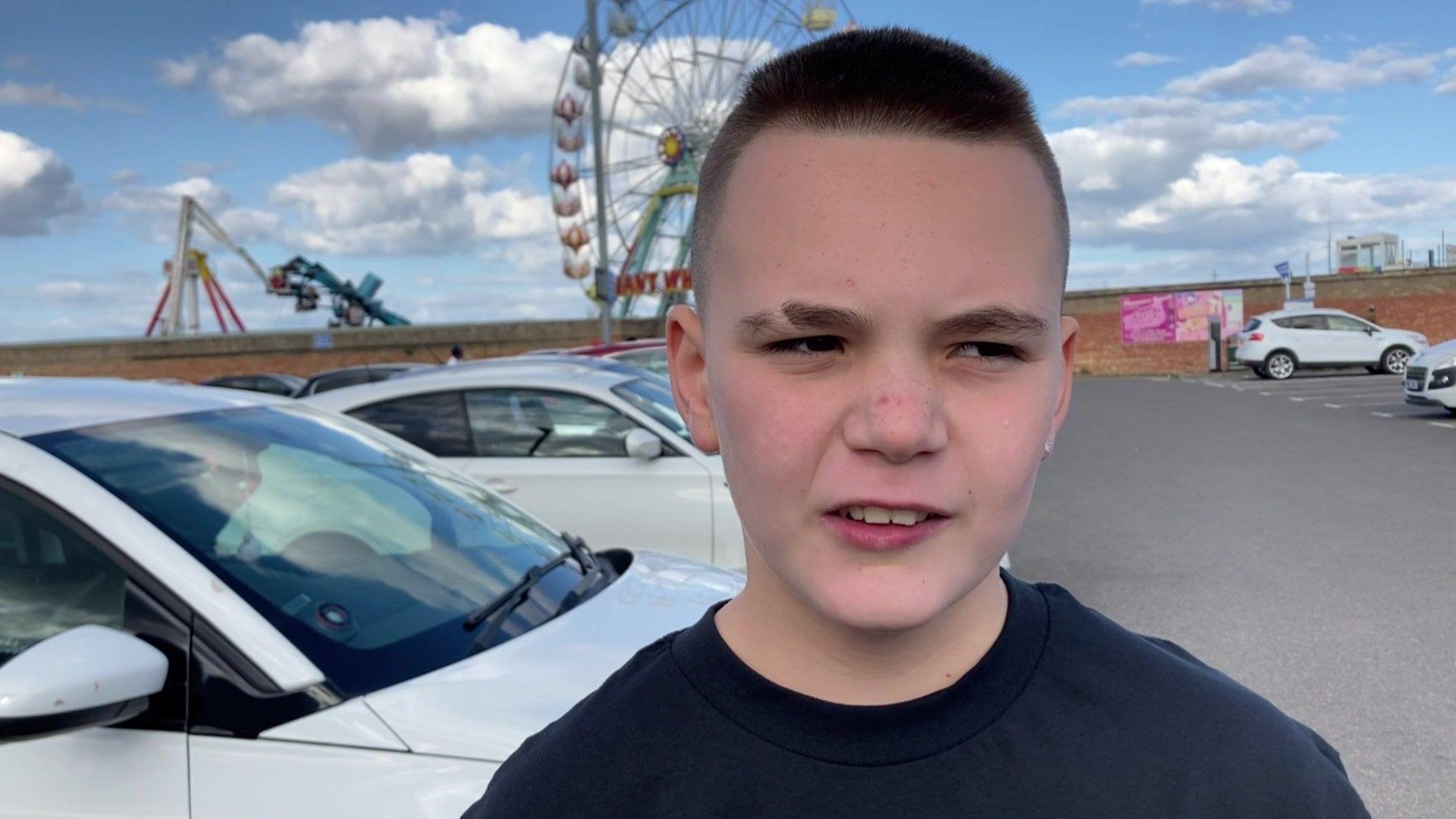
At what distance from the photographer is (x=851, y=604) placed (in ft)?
3.37

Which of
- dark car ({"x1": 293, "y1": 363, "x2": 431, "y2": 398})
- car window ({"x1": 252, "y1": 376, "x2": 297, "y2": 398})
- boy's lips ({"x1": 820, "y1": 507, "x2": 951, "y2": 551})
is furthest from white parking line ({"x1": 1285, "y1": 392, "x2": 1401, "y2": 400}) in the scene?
boy's lips ({"x1": 820, "y1": 507, "x2": 951, "y2": 551})

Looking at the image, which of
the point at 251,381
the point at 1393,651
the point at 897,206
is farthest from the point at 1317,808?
the point at 251,381

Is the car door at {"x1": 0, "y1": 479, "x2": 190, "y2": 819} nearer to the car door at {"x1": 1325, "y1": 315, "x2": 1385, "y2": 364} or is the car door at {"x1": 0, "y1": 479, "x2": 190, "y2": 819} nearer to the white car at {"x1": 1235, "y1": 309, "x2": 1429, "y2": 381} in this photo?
the white car at {"x1": 1235, "y1": 309, "x2": 1429, "y2": 381}

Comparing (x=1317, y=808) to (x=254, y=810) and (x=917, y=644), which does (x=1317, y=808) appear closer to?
(x=917, y=644)

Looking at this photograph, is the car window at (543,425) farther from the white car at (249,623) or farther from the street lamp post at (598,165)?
the street lamp post at (598,165)

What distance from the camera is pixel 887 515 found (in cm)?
103

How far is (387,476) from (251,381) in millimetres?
19276

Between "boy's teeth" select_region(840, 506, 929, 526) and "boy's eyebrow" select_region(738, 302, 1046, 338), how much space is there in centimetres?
16

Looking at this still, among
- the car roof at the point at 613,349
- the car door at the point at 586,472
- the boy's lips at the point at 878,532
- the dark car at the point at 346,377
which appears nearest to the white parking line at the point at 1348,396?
the car roof at the point at 613,349

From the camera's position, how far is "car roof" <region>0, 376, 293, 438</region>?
9.09 feet

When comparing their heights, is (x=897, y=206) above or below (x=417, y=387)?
above

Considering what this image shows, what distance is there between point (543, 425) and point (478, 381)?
473 mm

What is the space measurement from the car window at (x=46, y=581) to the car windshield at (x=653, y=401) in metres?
3.54

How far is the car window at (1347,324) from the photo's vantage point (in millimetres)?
26000
